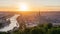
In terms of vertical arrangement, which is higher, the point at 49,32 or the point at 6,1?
the point at 6,1

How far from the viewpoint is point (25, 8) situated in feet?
6.52

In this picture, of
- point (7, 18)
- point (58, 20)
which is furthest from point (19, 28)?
point (58, 20)

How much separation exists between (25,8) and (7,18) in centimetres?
26

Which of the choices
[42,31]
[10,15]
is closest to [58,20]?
[42,31]

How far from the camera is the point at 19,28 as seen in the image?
1936 mm

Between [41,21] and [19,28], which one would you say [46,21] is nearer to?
[41,21]

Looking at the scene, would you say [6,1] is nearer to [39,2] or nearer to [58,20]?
[39,2]

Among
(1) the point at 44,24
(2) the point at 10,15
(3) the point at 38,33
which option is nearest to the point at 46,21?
(1) the point at 44,24

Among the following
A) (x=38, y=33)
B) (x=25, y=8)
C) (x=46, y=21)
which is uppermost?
(x=25, y=8)

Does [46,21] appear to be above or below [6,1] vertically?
below

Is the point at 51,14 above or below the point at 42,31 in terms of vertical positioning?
above

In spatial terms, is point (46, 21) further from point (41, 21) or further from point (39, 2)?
point (39, 2)

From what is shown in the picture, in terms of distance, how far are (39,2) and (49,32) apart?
0.41 metres

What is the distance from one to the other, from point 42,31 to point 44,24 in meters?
0.09
